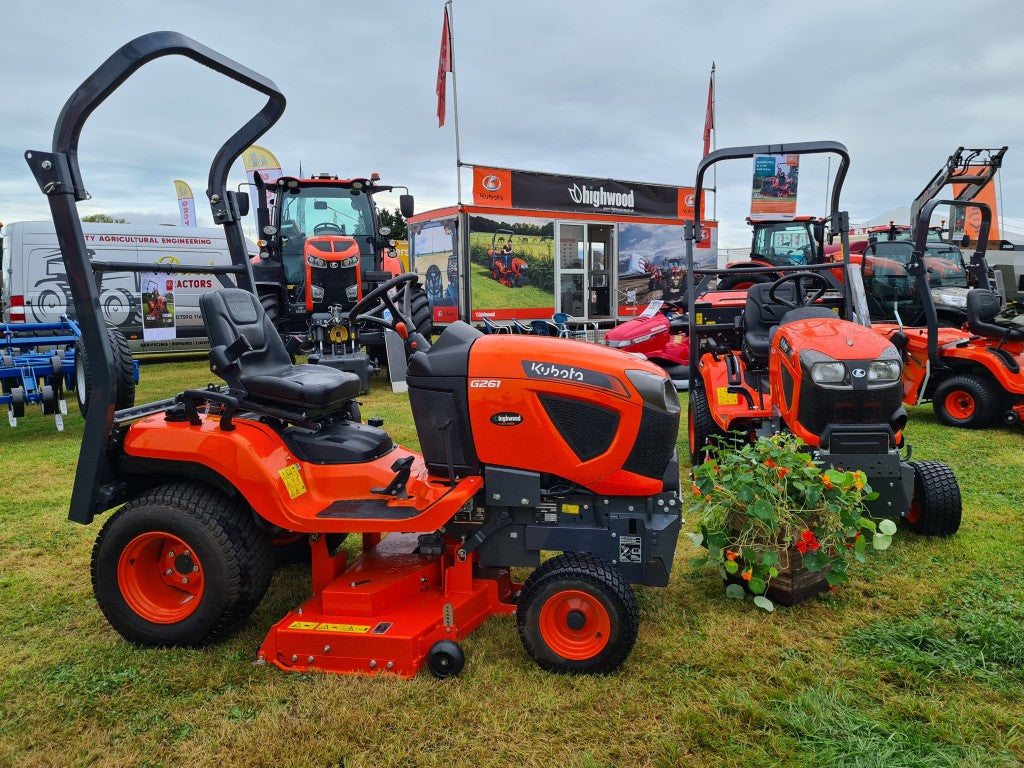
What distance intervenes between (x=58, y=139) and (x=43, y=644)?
1978 millimetres

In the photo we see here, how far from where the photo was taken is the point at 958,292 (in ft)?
30.9

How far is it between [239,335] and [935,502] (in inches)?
139

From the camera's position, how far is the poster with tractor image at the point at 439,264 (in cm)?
1175

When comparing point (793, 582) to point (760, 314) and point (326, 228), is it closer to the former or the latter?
point (760, 314)

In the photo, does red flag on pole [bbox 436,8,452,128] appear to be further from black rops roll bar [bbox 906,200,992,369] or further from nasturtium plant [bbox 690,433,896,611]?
nasturtium plant [bbox 690,433,896,611]

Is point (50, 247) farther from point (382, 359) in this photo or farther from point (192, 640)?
point (192, 640)

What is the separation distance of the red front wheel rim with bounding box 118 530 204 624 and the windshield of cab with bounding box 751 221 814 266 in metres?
10.6

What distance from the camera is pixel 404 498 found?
2.86 meters

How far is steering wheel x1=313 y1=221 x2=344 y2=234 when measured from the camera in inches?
394

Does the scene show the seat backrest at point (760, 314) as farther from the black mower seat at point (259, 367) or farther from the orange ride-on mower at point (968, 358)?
the black mower seat at point (259, 367)

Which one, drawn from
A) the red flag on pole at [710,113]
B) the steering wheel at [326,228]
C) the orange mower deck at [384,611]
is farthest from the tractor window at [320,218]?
the red flag on pole at [710,113]

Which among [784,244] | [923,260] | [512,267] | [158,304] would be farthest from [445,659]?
[158,304]

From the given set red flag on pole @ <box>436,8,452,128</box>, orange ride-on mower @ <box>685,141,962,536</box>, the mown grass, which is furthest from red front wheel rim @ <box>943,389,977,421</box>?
red flag on pole @ <box>436,8,452,128</box>

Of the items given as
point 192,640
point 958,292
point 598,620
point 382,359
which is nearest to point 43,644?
point 192,640
